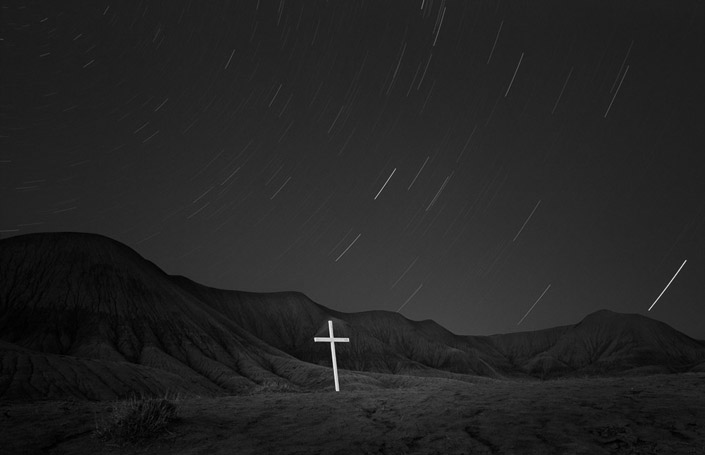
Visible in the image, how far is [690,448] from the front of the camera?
10062 mm

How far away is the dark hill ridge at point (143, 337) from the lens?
5722 cm

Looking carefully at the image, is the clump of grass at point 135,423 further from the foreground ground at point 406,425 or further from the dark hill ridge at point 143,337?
the dark hill ridge at point 143,337

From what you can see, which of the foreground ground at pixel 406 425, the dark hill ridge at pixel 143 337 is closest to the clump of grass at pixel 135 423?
the foreground ground at pixel 406 425

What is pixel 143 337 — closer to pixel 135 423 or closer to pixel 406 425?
pixel 135 423

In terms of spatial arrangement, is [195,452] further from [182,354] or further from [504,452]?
[182,354]

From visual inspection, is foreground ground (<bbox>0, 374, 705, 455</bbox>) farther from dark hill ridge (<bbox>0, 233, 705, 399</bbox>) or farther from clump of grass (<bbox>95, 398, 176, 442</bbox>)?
dark hill ridge (<bbox>0, 233, 705, 399</bbox>)

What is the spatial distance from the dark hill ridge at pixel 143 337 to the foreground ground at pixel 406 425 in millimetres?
42006

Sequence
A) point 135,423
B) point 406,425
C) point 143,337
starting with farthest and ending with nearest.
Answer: point 143,337
point 406,425
point 135,423

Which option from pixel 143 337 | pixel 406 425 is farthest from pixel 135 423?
pixel 143 337

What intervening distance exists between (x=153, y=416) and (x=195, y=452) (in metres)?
1.74

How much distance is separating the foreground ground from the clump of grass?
26 centimetres

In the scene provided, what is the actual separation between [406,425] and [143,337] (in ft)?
292

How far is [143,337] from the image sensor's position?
90.0 metres

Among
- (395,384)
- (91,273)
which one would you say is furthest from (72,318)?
(395,384)
